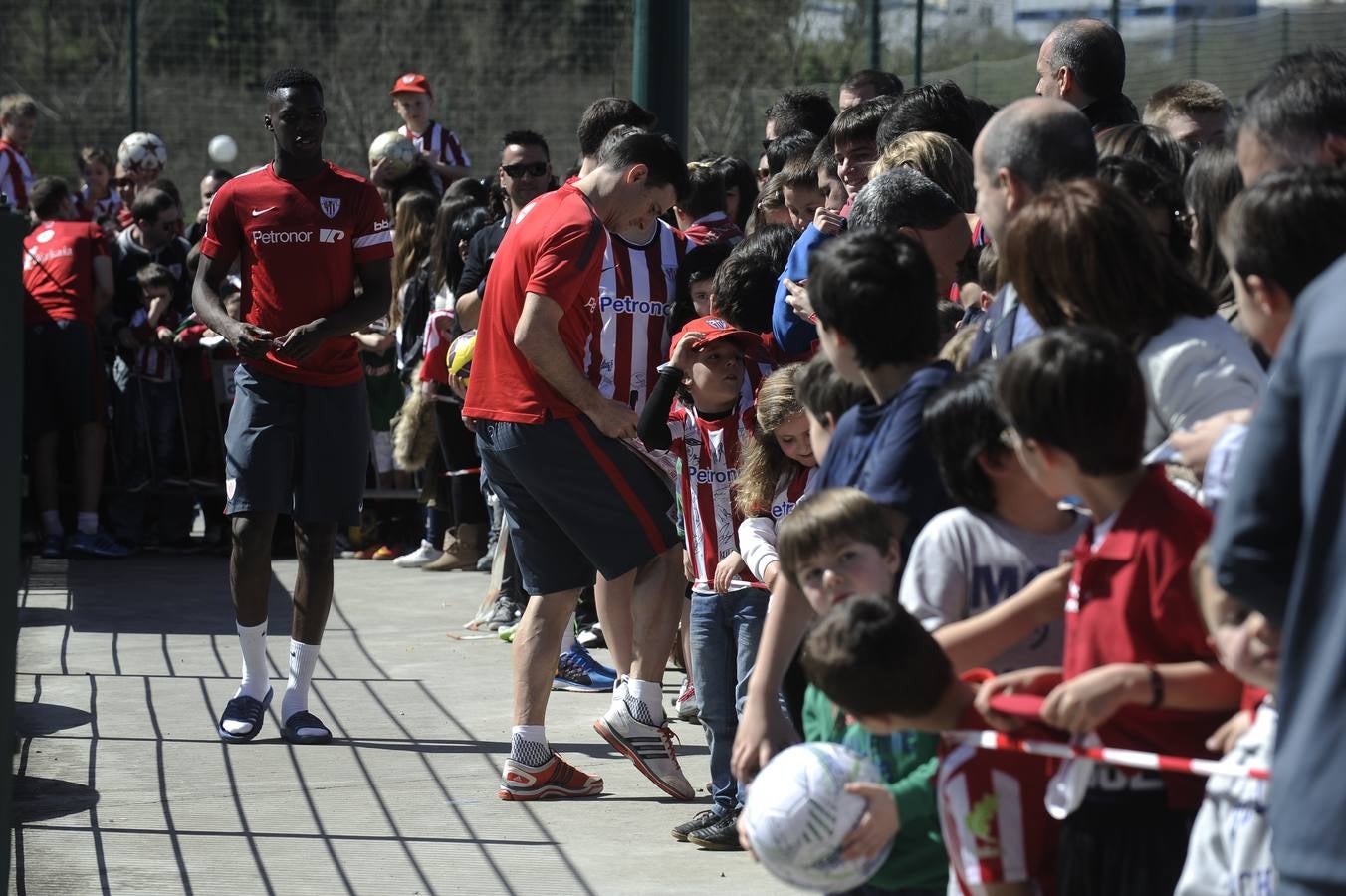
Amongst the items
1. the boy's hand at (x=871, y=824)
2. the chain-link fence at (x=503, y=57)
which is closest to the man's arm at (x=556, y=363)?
the boy's hand at (x=871, y=824)

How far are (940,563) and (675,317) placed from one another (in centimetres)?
289

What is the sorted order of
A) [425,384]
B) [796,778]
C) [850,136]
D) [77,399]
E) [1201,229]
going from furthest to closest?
[77,399] → [425,384] → [850,136] → [1201,229] → [796,778]

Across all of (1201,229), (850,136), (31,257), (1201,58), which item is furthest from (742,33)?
(1201,229)

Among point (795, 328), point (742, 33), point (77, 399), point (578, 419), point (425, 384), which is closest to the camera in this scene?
point (795, 328)

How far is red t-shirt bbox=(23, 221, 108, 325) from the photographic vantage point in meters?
9.97

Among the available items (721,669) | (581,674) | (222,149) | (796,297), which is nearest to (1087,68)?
(796,297)

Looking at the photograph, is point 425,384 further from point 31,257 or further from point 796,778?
point 796,778

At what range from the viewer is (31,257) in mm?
10047

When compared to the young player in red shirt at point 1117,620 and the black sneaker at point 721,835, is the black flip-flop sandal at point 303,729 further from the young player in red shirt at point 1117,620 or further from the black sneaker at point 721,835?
the young player in red shirt at point 1117,620

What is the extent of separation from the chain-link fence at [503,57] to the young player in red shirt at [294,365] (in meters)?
9.68

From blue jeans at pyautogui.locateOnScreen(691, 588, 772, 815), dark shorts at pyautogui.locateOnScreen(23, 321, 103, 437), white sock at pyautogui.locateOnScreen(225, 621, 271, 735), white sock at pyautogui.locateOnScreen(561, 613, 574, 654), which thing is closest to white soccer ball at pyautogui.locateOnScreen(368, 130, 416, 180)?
dark shorts at pyautogui.locateOnScreen(23, 321, 103, 437)

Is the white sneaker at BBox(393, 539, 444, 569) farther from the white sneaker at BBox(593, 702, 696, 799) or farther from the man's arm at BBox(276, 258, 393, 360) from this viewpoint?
the white sneaker at BBox(593, 702, 696, 799)

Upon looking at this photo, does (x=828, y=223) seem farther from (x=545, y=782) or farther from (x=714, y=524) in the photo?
(x=545, y=782)

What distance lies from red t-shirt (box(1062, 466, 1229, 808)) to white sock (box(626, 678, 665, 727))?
2.87 m
